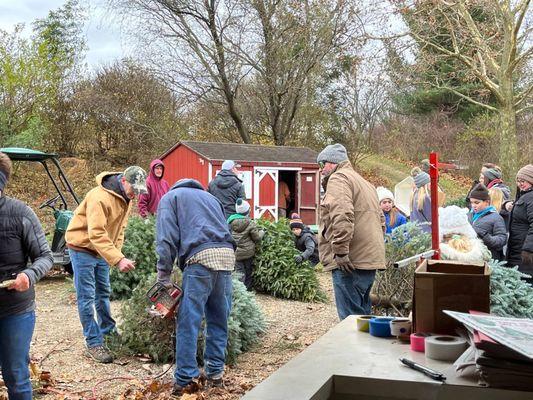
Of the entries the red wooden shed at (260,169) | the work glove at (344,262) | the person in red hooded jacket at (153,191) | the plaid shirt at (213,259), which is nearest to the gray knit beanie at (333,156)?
the work glove at (344,262)

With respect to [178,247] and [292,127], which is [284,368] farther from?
[292,127]

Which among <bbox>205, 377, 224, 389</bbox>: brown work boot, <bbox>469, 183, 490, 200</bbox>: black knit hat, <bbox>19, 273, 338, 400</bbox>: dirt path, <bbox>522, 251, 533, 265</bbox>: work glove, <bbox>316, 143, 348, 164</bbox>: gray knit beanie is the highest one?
<bbox>316, 143, 348, 164</bbox>: gray knit beanie

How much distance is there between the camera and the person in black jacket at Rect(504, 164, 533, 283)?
20.6ft

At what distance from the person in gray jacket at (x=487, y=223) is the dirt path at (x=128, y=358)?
193 cm

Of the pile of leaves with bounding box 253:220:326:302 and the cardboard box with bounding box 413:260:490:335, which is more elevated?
the cardboard box with bounding box 413:260:490:335

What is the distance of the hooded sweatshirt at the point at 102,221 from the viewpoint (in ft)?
17.7

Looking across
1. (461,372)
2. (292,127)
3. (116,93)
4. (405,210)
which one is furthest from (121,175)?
(292,127)

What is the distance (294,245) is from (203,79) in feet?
49.3

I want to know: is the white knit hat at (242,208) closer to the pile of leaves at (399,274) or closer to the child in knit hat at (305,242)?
the child in knit hat at (305,242)

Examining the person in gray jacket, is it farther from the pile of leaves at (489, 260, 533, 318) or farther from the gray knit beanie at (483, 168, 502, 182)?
the gray knit beanie at (483, 168, 502, 182)

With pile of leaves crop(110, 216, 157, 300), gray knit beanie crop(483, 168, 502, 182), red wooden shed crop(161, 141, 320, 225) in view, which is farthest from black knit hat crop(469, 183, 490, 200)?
red wooden shed crop(161, 141, 320, 225)

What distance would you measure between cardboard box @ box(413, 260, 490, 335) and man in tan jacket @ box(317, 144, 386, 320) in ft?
9.06

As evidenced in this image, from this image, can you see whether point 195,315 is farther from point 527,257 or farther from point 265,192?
point 265,192

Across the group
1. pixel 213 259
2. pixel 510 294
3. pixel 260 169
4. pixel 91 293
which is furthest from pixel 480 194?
pixel 260 169
